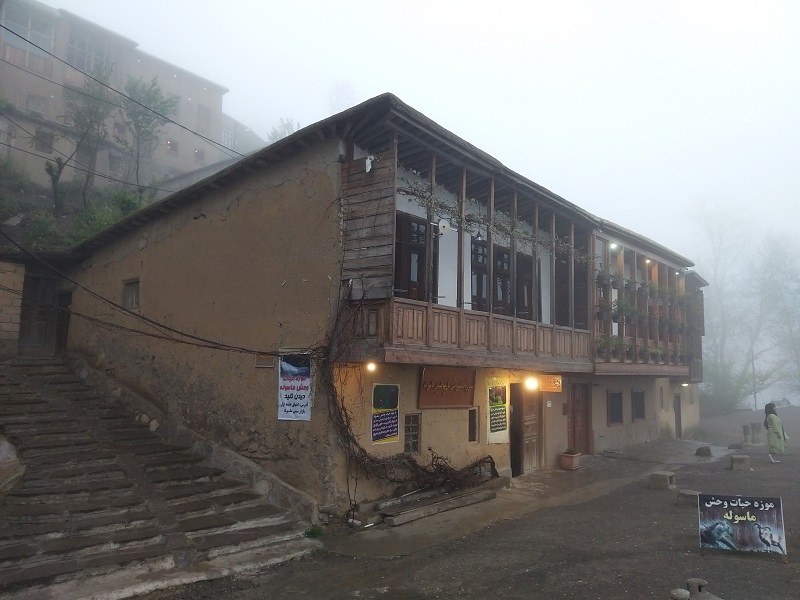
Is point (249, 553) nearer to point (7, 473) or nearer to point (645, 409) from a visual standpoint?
point (7, 473)

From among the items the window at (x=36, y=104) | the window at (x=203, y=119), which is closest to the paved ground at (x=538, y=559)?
the window at (x=36, y=104)

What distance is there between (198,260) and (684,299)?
19.0 meters

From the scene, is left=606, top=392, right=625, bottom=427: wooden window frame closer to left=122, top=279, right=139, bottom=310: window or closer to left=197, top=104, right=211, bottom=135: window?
left=122, top=279, right=139, bottom=310: window

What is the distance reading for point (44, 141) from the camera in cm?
3006

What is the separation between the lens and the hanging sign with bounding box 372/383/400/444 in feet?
34.6

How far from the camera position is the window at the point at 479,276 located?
44.3 feet

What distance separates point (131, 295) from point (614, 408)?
1749 centimetres

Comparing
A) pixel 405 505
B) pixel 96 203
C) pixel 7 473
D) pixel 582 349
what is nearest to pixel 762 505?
pixel 405 505

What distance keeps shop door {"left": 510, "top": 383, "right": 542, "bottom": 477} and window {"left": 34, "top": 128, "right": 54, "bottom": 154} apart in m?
29.2

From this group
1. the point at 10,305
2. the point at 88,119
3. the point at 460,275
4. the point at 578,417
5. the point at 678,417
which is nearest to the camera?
the point at 460,275

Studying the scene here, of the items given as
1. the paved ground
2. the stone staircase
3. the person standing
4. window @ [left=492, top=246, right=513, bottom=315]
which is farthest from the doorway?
the stone staircase

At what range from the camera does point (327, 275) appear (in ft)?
33.2

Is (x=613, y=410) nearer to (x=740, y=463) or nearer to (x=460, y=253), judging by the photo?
(x=740, y=463)

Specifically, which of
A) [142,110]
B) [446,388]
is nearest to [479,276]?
[446,388]
